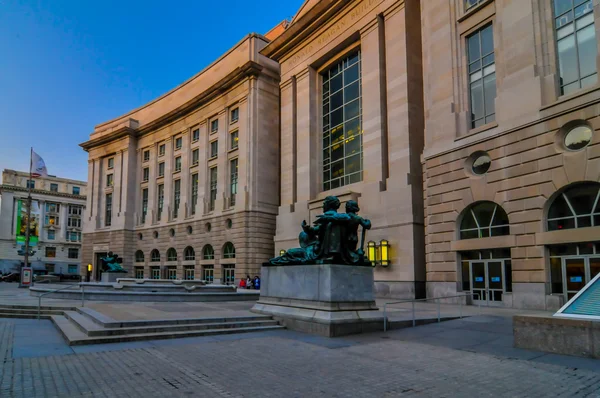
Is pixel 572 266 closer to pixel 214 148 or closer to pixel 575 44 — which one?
pixel 575 44

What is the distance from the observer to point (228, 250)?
4553cm

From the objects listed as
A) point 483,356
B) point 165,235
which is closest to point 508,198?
point 483,356

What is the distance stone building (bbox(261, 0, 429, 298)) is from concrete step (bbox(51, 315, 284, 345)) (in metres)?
15.8

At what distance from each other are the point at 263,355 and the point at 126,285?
60.8 feet

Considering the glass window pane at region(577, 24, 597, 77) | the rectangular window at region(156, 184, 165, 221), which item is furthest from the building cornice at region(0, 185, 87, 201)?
the glass window pane at region(577, 24, 597, 77)

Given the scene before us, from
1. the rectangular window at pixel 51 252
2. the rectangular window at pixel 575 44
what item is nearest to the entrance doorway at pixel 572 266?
the rectangular window at pixel 575 44

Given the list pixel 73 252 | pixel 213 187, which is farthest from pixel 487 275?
pixel 73 252

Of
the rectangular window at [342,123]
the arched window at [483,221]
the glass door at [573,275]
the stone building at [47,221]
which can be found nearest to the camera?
the glass door at [573,275]

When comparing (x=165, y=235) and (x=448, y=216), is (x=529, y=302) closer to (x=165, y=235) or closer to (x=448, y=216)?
(x=448, y=216)

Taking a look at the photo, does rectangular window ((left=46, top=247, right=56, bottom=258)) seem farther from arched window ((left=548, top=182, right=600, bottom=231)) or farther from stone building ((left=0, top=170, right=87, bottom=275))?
arched window ((left=548, top=182, right=600, bottom=231))

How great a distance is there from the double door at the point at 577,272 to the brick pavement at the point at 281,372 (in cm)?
1128

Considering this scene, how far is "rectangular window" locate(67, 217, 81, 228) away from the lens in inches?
3922

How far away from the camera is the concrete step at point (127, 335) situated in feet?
36.2

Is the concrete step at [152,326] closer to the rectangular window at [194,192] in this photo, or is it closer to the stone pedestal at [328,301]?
the stone pedestal at [328,301]
